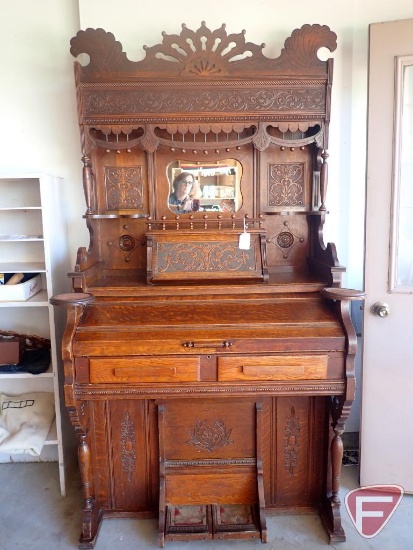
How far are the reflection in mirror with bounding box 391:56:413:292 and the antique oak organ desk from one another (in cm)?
36

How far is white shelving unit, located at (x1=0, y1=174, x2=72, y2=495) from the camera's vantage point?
2119mm

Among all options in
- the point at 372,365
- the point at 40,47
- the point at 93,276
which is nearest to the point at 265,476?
the point at 372,365

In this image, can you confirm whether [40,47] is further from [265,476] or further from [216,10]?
[265,476]

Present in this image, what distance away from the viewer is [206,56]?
197cm

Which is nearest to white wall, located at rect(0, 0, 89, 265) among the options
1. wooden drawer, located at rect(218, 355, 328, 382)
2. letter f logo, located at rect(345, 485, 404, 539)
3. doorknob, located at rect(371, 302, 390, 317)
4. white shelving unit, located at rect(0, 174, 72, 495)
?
white shelving unit, located at rect(0, 174, 72, 495)

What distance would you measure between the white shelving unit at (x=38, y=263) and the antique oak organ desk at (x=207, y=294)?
239 millimetres

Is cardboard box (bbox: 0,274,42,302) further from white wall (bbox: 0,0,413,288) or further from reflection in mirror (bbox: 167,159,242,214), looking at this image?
reflection in mirror (bbox: 167,159,242,214)

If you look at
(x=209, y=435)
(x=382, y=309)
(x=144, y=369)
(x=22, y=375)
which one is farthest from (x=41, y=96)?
(x=382, y=309)

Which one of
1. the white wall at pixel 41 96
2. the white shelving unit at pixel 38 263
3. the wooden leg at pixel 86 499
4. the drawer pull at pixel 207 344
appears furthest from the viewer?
the white wall at pixel 41 96

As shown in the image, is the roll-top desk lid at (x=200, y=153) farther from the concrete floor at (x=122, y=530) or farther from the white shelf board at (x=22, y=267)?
the concrete floor at (x=122, y=530)

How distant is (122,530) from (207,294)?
1.26m

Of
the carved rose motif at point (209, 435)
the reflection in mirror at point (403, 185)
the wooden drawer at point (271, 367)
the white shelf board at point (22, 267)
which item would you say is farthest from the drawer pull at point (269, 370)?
the white shelf board at point (22, 267)

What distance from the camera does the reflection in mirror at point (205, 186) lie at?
2.17 metres

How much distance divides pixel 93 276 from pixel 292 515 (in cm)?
160
